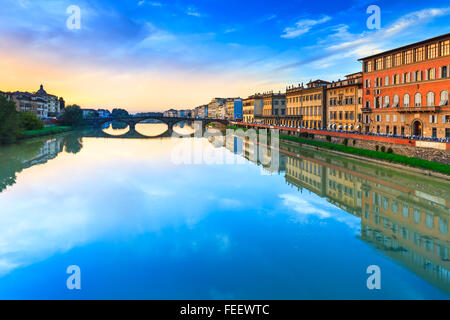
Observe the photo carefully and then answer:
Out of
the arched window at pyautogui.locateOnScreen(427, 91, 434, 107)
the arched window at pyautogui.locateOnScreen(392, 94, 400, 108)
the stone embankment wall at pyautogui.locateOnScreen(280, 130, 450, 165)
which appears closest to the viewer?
the stone embankment wall at pyautogui.locateOnScreen(280, 130, 450, 165)

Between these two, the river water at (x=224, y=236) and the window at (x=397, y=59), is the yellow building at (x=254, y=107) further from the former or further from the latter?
the river water at (x=224, y=236)

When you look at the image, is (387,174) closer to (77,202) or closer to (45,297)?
(77,202)

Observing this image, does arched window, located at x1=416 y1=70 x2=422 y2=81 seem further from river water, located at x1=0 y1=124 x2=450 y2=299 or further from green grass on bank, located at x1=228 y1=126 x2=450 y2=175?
river water, located at x1=0 y1=124 x2=450 y2=299

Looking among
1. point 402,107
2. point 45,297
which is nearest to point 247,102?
point 402,107

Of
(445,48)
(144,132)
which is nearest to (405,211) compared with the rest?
(445,48)

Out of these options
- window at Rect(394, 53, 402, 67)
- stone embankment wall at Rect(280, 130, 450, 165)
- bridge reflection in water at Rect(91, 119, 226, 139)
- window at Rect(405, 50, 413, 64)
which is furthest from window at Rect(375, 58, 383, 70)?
bridge reflection in water at Rect(91, 119, 226, 139)

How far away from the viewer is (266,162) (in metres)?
35.9

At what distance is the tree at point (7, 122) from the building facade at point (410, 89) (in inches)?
1813

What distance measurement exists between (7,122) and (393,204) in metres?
47.8

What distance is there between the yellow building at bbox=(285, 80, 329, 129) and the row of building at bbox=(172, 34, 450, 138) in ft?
0.53

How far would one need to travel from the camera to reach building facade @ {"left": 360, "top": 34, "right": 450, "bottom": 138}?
102 feet

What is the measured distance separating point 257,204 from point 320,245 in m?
6.26

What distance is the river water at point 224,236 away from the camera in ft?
32.1

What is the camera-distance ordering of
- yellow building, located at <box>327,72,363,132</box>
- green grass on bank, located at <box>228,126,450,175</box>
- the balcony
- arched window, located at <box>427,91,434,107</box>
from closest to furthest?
1. green grass on bank, located at <box>228,126,450,175</box>
2. the balcony
3. arched window, located at <box>427,91,434,107</box>
4. yellow building, located at <box>327,72,363,132</box>
